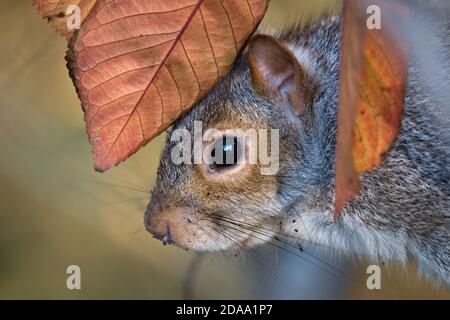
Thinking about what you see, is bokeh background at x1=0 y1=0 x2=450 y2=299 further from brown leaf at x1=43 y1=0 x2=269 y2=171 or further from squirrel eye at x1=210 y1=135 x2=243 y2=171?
brown leaf at x1=43 y1=0 x2=269 y2=171

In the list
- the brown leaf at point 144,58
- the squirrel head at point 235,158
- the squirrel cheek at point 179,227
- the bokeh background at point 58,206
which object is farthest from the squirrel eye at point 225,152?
the bokeh background at point 58,206

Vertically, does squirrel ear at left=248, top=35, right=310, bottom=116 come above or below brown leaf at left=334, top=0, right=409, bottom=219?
above

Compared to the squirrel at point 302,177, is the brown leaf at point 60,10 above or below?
above

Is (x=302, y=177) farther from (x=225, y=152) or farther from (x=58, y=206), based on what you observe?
(x=58, y=206)

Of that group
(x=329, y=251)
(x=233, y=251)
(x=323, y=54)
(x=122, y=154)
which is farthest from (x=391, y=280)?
(x=122, y=154)

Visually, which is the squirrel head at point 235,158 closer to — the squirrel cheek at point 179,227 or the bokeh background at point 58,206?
the squirrel cheek at point 179,227

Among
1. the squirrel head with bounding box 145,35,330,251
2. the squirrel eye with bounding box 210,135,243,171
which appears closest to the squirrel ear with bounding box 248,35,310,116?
the squirrel head with bounding box 145,35,330,251

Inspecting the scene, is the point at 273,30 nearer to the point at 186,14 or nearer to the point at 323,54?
the point at 323,54
